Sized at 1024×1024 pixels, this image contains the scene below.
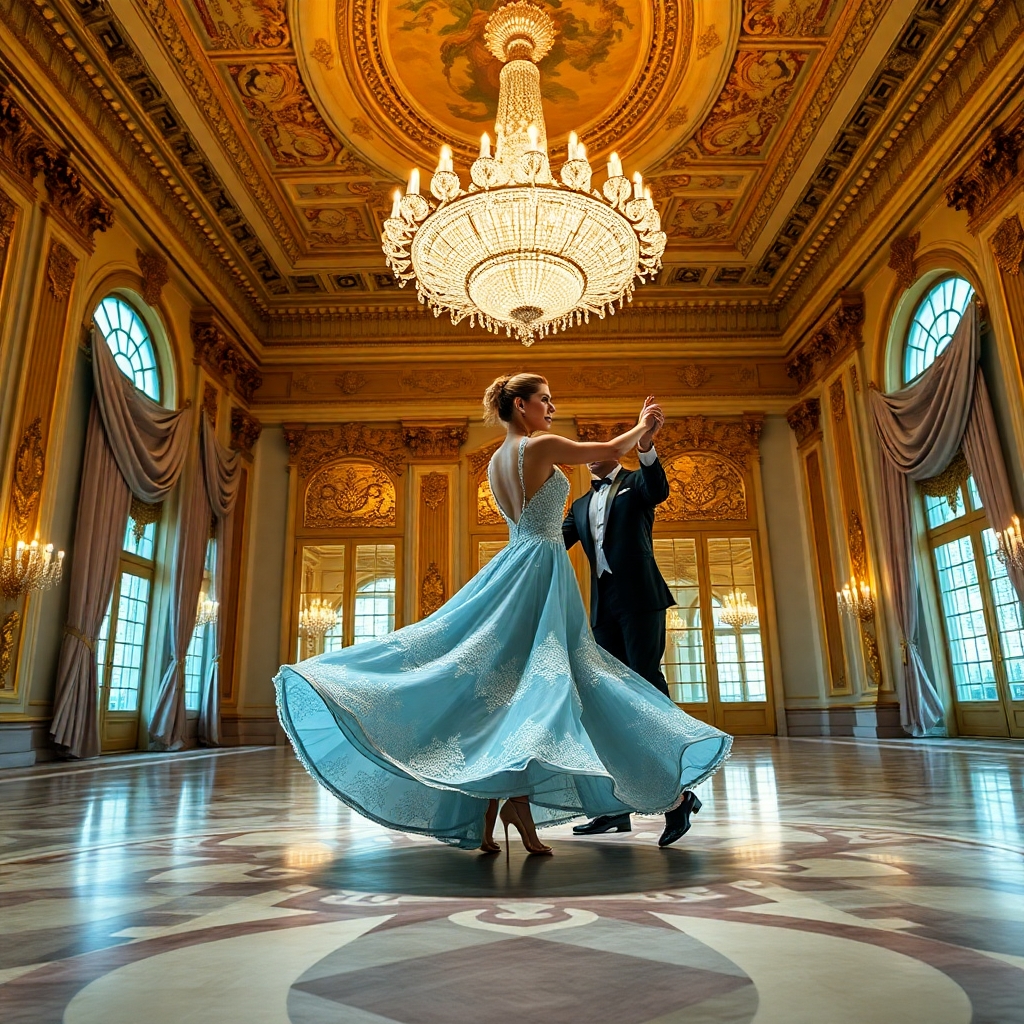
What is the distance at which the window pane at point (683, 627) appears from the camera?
33.8 ft

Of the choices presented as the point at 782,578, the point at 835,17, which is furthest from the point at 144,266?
the point at 782,578

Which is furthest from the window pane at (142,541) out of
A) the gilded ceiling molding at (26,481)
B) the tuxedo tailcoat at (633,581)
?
the tuxedo tailcoat at (633,581)

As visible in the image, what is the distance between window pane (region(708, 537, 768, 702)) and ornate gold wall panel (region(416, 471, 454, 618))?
333 cm

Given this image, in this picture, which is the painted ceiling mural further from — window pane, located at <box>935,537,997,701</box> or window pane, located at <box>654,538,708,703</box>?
window pane, located at <box>935,537,997,701</box>

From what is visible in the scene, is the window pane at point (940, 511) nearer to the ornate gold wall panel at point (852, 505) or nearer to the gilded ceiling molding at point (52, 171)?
the ornate gold wall panel at point (852, 505)

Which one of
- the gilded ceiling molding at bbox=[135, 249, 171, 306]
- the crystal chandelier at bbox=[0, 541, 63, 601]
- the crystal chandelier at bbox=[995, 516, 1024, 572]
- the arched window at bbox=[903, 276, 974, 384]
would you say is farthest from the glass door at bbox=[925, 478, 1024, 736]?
the gilded ceiling molding at bbox=[135, 249, 171, 306]

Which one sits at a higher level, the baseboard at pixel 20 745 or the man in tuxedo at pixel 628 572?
the man in tuxedo at pixel 628 572

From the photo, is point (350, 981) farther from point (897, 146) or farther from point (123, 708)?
point (897, 146)

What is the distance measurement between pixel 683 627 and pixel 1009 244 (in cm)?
555

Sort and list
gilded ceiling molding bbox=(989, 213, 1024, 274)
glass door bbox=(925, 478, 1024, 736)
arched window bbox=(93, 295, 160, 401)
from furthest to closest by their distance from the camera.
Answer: arched window bbox=(93, 295, 160, 401) < glass door bbox=(925, 478, 1024, 736) < gilded ceiling molding bbox=(989, 213, 1024, 274)

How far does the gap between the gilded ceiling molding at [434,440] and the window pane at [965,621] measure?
18.7 ft

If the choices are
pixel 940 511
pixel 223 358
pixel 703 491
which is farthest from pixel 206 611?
pixel 940 511

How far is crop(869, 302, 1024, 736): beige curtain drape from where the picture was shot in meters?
6.87

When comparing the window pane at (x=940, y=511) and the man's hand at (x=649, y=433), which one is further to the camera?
the window pane at (x=940, y=511)
